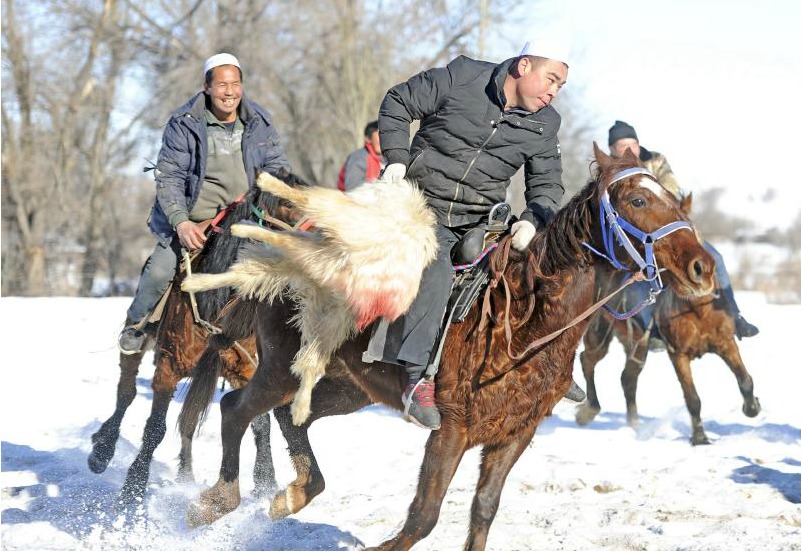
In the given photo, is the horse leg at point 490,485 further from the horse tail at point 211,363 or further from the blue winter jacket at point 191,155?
the blue winter jacket at point 191,155

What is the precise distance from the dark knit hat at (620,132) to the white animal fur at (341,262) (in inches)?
185

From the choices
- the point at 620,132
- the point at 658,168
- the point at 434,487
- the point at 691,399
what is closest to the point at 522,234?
the point at 434,487

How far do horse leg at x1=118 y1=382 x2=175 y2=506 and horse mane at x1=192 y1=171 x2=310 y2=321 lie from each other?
27.8 inches

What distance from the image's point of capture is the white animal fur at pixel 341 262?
467cm

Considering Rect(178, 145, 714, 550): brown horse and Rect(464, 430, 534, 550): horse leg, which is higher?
Rect(178, 145, 714, 550): brown horse

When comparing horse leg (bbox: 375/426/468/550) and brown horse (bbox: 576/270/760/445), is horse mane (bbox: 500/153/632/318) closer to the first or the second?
horse leg (bbox: 375/426/468/550)

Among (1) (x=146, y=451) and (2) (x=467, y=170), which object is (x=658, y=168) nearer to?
(2) (x=467, y=170)

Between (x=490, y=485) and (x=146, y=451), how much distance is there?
2.69 meters

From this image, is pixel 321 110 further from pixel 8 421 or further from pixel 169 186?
pixel 169 186

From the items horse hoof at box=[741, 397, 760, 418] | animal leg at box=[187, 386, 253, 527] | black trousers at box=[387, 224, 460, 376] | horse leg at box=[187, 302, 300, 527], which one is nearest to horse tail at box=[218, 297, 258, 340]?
horse leg at box=[187, 302, 300, 527]

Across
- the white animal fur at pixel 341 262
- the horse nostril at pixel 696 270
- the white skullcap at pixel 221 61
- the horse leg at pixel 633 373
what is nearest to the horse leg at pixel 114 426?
the white skullcap at pixel 221 61

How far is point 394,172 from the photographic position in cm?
493

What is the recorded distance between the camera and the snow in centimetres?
596

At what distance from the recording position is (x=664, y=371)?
14016mm
